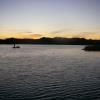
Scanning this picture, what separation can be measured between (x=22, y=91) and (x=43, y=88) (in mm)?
2183

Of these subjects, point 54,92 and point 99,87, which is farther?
point 99,87

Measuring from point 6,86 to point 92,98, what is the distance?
8.72 meters

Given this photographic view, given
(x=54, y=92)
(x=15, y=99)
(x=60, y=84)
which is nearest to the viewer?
(x=15, y=99)

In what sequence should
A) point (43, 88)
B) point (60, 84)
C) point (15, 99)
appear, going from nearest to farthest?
point (15, 99)
point (43, 88)
point (60, 84)

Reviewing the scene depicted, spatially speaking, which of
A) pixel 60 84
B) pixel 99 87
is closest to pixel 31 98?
pixel 60 84

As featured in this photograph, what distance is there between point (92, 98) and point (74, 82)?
604 cm

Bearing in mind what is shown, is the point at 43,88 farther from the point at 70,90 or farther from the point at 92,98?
the point at 92,98

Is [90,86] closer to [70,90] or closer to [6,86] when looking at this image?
[70,90]

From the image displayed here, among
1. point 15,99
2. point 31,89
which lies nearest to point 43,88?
point 31,89

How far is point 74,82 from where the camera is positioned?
74.5 feet

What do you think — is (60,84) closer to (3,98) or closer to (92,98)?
(92,98)

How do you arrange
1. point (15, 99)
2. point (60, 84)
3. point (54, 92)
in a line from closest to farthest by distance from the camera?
1. point (15, 99)
2. point (54, 92)
3. point (60, 84)

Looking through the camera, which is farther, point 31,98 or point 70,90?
point 70,90

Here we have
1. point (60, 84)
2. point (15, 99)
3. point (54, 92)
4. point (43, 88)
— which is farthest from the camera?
point (60, 84)
